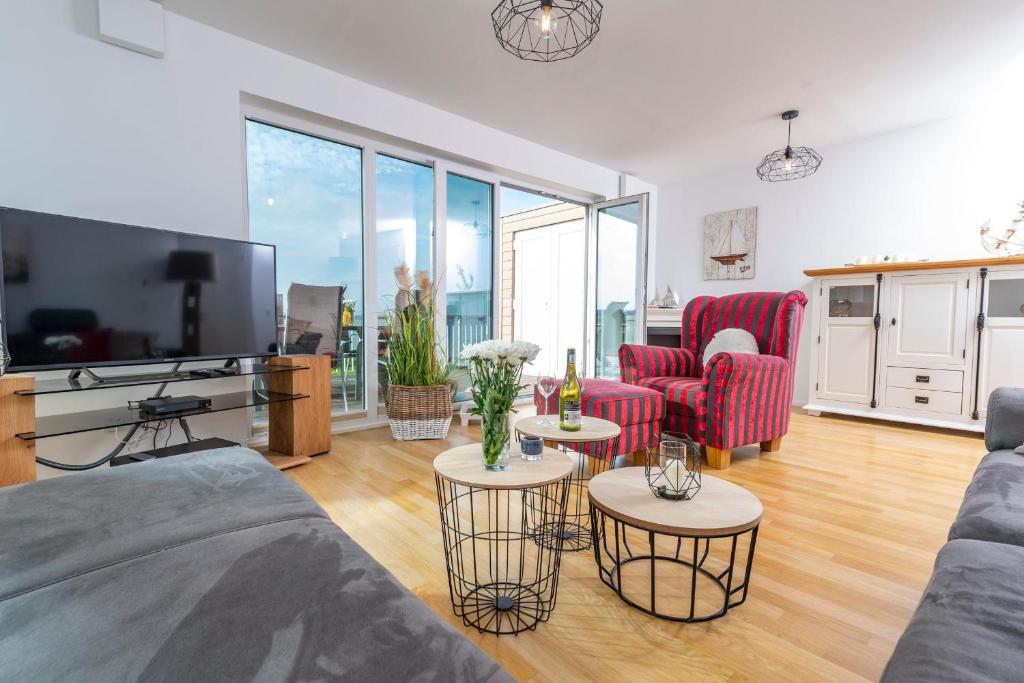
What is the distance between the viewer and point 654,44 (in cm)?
284

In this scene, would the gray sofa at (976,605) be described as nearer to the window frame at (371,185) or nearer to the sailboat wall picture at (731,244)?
the window frame at (371,185)

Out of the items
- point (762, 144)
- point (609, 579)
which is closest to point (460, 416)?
point (609, 579)

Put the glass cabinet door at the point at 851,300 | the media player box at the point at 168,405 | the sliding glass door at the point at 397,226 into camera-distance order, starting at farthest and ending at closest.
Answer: the glass cabinet door at the point at 851,300, the sliding glass door at the point at 397,226, the media player box at the point at 168,405

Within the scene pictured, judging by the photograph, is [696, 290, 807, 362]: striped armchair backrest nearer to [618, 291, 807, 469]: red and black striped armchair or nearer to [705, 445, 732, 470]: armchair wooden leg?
[618, 291, 807, 469]: red and black striped armchair

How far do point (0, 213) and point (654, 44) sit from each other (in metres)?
3.23

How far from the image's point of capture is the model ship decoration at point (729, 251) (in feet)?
16.5

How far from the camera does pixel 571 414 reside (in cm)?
183

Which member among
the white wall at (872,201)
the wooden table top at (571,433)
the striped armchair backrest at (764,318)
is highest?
the white wall at (872,201)

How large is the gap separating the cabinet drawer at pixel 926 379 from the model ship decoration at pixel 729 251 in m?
1.76

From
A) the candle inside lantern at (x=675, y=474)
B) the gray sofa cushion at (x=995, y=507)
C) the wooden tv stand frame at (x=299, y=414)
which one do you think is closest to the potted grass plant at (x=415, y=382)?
the wooden tv stand frame at (x=299, y=414)

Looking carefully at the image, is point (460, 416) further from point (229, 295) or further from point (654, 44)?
point (654, 44)

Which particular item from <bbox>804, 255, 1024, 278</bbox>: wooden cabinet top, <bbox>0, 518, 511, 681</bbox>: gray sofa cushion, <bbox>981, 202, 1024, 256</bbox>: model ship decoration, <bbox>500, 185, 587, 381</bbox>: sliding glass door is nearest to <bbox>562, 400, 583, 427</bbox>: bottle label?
<bbox>0, 518, 511, 681</bbox>: gray sofa cushion

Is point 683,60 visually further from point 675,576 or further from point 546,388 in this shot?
point 675,576

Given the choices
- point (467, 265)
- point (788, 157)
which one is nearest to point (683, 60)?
point (788, 157)
